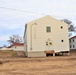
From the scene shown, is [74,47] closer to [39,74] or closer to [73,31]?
[73,31]

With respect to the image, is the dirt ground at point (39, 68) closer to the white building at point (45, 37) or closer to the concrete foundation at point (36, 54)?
the concrete foundation at point (36, 54)

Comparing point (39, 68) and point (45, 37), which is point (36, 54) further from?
point (39, 68)

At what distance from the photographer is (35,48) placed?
40.0 m

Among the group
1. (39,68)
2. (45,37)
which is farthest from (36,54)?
(39,68)

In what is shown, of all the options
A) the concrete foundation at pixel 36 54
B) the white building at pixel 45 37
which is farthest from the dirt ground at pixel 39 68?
the white building at pixel 45 37

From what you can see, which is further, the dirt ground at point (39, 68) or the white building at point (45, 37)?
the white building at point (45, 37)

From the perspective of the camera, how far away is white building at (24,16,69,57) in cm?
3994

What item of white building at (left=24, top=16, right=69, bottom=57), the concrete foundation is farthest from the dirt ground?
white building at (left=24, top=16, right=69, bottom=57)

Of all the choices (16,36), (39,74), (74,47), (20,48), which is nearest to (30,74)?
(39,74)

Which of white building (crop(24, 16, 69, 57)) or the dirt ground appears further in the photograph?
white building (crop(24, 16, 69, 57))

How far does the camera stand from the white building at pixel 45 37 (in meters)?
39.9

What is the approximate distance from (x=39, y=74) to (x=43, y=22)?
23226mm

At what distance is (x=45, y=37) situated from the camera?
40.6 metres

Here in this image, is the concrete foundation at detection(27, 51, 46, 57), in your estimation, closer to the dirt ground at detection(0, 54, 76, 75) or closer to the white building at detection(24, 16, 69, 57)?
the white building at detection(24, 16, 69, 57)
